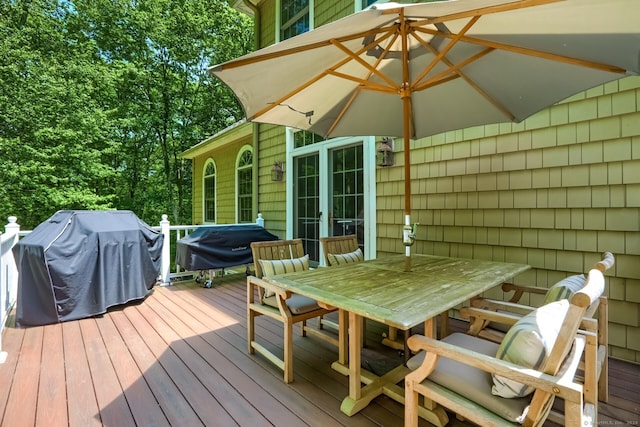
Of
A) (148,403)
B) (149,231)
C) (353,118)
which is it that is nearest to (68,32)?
(149,231)

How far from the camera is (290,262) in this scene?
9.04ft

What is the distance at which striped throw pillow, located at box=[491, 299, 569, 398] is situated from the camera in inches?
45.9

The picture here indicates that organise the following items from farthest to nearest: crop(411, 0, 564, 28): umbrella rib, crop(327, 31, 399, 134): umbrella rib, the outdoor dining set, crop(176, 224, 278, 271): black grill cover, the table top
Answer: crop(176, 224, 278, 271): black grill cover
crop(327, 31, 399, 134): umbrella rib
the table top
crop(411, 0, 564, 28): umbrella rib
the outdoor dining set

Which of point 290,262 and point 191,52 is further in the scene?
point 191,52

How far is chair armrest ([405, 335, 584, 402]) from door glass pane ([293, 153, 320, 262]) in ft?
12.4

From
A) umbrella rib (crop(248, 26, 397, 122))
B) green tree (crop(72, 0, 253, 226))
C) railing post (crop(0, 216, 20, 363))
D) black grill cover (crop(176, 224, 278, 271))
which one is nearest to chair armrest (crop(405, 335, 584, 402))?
umbrella rib (crop(248, 26, 397, 122))

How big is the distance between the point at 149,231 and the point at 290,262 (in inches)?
103

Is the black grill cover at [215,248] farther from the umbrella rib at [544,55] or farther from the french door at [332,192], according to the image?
the umbrella rib at [544,55]

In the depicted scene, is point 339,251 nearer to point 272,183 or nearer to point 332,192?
point 332,192

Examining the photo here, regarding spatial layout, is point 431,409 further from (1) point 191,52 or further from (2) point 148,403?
(1) point 191,52

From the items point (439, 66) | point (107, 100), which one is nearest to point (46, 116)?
point (107, 100)

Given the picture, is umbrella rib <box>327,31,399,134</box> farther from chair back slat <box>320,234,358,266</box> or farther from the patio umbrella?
chair back slat <box>320,234,358,266</box>

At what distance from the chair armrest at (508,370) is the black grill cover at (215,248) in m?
4.02

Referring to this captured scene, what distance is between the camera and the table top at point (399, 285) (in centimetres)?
157
